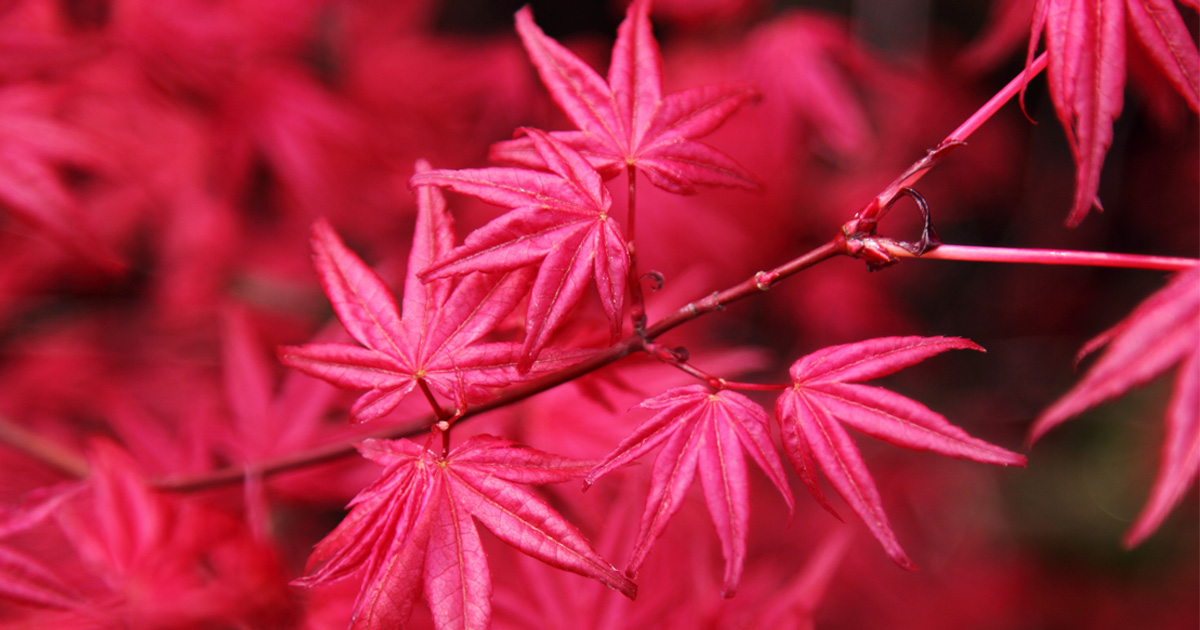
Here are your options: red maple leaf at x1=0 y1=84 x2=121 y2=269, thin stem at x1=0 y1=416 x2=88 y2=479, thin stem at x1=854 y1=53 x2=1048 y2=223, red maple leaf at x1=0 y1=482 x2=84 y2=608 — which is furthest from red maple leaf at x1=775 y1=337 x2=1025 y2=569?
thin stem at x1=0 y1=416 x2=88 y2=479

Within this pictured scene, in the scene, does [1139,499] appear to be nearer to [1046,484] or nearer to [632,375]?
[1046,484]

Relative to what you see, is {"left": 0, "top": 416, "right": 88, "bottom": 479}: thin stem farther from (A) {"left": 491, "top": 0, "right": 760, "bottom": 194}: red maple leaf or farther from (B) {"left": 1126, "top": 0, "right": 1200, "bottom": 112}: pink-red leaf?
(B) {"left": 1126, "top": 0, "right": 1200, "bottom": 112}: pink-red leaf

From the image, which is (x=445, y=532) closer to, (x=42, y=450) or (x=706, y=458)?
(x=706, y=458)

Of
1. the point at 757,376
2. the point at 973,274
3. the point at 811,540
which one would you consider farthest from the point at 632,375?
the point at 973,274

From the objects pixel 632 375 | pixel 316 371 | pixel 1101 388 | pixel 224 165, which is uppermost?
pixel 224 165

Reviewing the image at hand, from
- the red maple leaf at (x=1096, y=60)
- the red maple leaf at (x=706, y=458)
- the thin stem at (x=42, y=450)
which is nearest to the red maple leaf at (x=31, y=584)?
the thin stem at (x=42, y=450)

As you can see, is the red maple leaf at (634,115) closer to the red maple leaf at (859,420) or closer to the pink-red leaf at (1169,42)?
the red maple leaf at (859,420)
